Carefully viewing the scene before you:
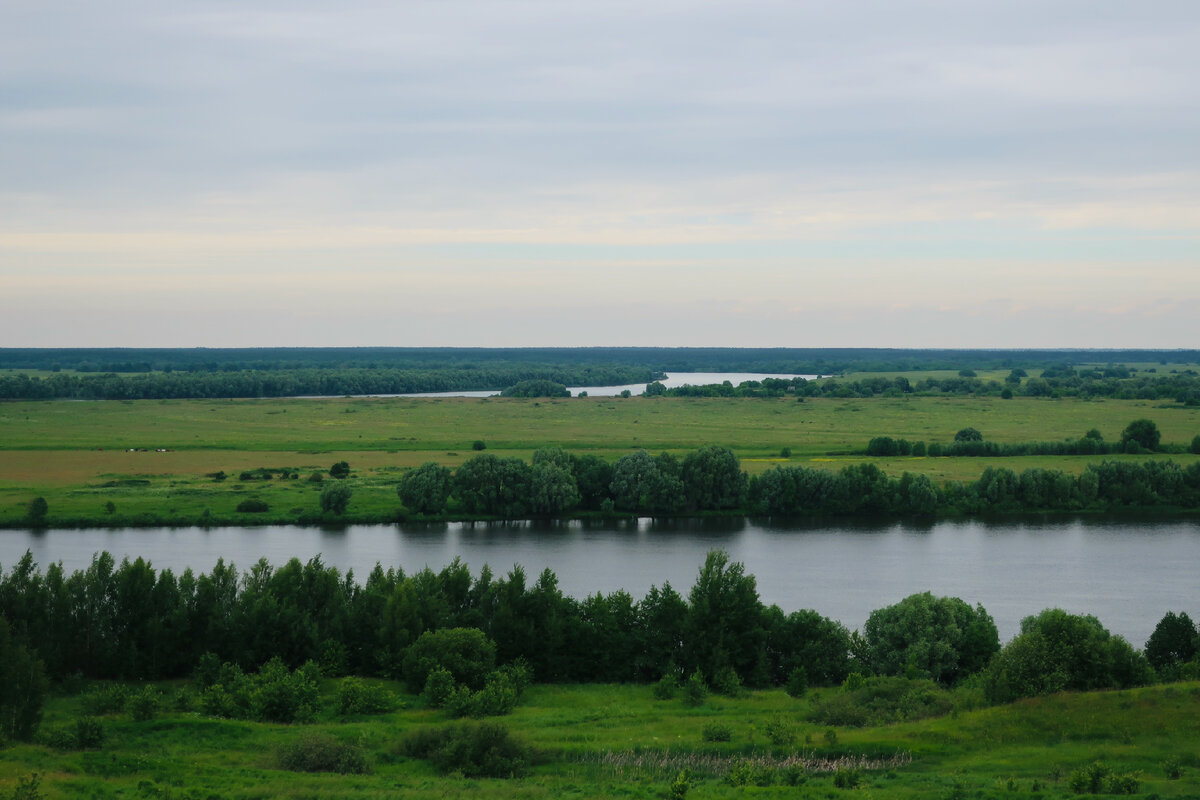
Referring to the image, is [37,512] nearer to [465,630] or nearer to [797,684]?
[465,630]

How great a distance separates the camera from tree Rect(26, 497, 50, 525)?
4697 cm

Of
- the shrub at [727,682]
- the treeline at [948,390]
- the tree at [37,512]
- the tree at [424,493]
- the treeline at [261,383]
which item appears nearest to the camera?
the shrub at [727,682]

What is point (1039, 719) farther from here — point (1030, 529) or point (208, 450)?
point (208, 450)

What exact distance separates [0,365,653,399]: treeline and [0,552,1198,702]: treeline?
92836 millimetres

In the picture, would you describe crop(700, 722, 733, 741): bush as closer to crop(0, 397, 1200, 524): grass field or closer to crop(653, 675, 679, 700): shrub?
crop(653, 675, 679, 700): shrub

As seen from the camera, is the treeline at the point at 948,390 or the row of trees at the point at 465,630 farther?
the treeline at the point at 948,390

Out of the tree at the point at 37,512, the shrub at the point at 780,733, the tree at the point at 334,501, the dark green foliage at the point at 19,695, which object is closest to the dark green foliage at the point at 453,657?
the shrub at the point at 780,733

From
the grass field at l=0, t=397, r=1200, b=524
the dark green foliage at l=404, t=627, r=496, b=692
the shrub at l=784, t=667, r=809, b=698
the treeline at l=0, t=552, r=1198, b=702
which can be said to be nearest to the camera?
the dark green foliage at l=404, t=627, r=496, b=692

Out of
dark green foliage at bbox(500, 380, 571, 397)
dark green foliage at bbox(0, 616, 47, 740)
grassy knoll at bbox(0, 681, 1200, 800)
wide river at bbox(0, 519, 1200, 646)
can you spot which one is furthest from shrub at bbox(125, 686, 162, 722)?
dark green foliage at bbox(500, 380, 571, 397)

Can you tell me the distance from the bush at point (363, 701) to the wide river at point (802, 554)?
43.5 ft

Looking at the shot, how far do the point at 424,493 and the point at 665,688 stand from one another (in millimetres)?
27458

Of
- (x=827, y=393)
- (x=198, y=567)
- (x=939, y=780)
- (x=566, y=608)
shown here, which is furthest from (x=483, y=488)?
(x=827, y=393)

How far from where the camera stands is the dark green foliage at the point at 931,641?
995 inches

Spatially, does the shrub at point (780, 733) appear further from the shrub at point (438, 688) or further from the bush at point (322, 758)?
the bush at point (322, 758)
